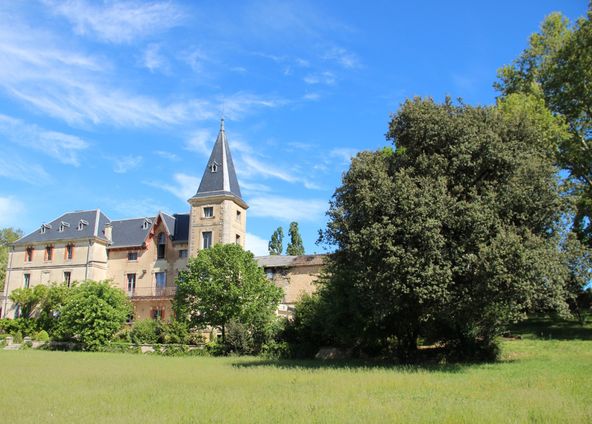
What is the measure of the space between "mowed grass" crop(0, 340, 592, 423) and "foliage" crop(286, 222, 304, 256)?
46.5 meters

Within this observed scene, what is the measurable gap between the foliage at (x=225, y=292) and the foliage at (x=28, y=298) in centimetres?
1922

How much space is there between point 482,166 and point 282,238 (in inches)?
2016

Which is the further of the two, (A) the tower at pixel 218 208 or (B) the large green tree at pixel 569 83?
(A) the tower at pixel 218 208

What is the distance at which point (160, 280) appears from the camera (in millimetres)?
52750

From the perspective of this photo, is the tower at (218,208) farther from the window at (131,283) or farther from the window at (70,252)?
the window at (70,252)

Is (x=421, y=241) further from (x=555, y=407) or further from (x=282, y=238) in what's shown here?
(x=282, y=238)

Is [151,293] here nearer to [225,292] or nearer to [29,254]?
[29,254]

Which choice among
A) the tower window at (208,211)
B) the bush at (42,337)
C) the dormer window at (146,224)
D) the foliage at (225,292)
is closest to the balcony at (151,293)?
the dormer window at (146,224)

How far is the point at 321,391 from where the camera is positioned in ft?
49.4

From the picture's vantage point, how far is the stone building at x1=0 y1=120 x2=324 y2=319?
50344mm

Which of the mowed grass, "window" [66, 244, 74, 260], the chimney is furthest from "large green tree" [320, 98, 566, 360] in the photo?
"window" [66, 244, 74, 260]

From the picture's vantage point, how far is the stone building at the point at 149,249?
50.3m

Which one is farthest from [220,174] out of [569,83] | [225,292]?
[569,83]

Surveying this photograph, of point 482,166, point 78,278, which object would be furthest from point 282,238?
point 482,166
